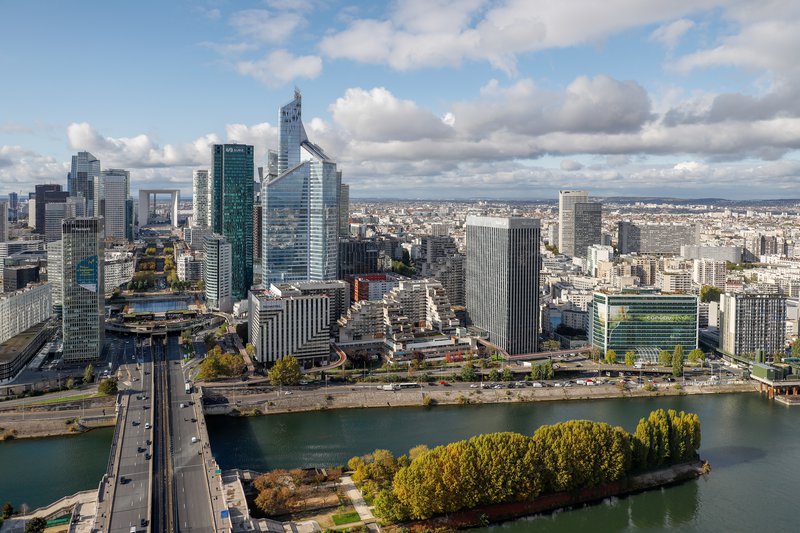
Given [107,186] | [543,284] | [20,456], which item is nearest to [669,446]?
[20,456]

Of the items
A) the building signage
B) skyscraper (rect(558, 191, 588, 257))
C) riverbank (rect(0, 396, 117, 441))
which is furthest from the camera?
skyscraper (rect(558, 191, 588, 257))

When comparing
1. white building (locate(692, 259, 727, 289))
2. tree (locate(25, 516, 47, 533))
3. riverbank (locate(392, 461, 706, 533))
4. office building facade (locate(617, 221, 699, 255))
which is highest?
office building facade (locate(617, 221, 699, 255))

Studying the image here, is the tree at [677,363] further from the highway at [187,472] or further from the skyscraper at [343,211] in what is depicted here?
the skyscraper at [343,211]

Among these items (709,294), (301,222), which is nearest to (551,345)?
(301,222)

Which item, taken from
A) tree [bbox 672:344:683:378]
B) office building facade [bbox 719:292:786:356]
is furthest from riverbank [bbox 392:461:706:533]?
office building facade [bbox 719:292:786:356]

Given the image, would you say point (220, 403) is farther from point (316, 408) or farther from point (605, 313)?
point (605, 313)

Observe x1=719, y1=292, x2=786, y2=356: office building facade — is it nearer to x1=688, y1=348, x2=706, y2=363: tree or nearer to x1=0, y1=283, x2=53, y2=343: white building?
x1=688, y1=348, x2=706, y2=363: tree

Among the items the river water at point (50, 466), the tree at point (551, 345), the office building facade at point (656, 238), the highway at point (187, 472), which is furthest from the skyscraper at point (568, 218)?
the river water at point (50, 466)
